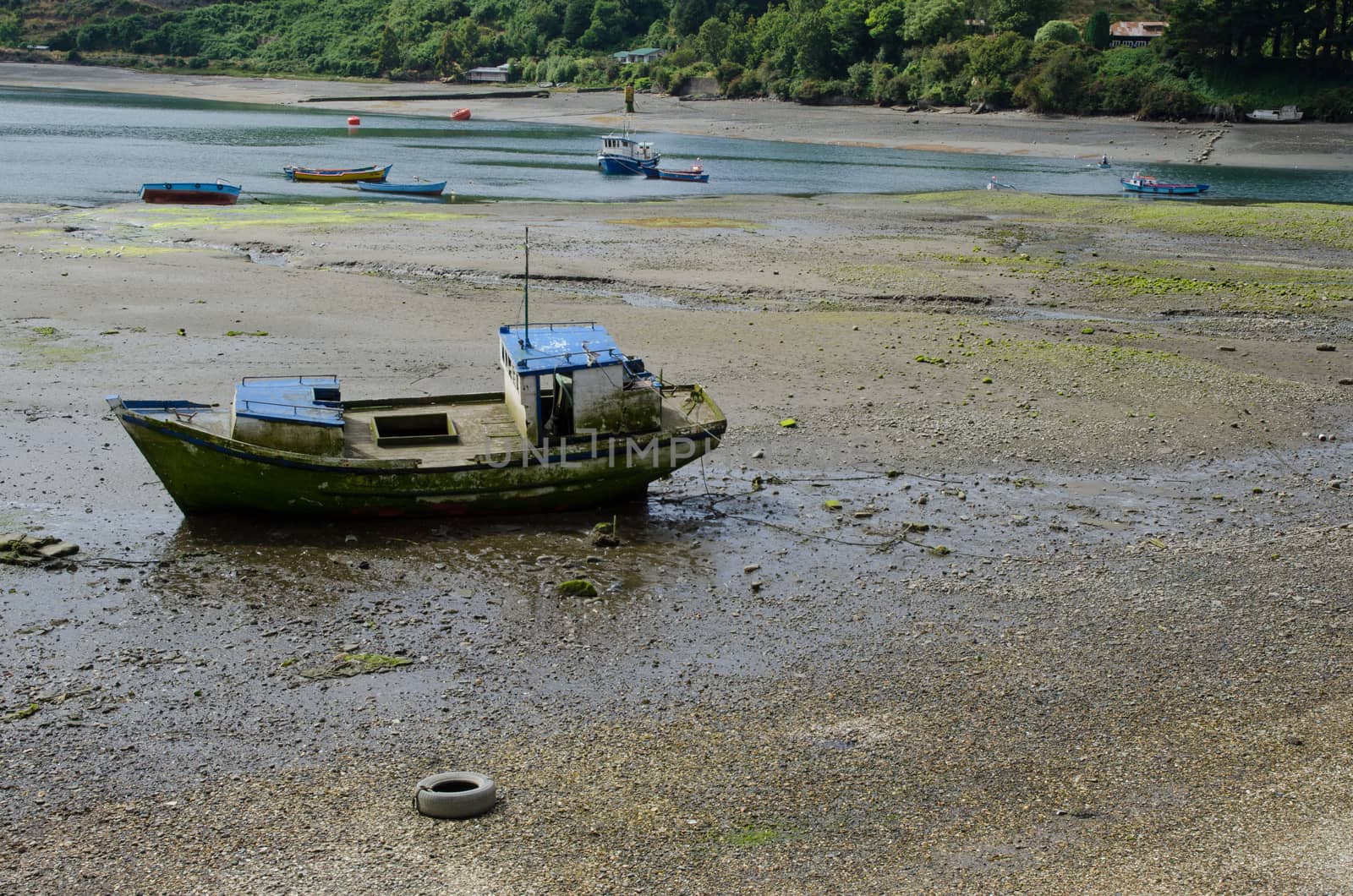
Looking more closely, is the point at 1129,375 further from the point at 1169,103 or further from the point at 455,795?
the point at 1169,103

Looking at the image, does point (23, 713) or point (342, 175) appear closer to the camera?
point (23, 713)

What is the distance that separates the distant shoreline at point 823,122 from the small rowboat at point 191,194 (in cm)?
5228

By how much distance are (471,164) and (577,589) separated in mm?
57701

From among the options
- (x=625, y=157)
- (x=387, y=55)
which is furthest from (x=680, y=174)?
(x=387, y=55)

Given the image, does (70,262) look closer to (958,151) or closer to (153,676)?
(153,676)

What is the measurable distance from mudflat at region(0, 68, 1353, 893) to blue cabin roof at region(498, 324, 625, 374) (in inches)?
83.9

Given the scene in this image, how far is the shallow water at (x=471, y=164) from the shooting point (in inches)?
2148

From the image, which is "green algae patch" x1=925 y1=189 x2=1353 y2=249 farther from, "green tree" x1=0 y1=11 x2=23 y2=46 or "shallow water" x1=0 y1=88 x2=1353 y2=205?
"green tree" x1=0 y1=11 x2=23 y2=46

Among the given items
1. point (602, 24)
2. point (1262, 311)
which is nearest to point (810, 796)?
point (1262, 311)

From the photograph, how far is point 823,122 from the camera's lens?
10312 cm

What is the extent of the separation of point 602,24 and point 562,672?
159 m

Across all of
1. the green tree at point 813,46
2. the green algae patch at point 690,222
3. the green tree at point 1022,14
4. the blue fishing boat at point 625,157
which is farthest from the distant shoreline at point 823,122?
the green algae patch at point 690,222

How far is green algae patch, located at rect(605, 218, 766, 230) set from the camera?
42688 millimetres

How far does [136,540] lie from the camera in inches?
591
